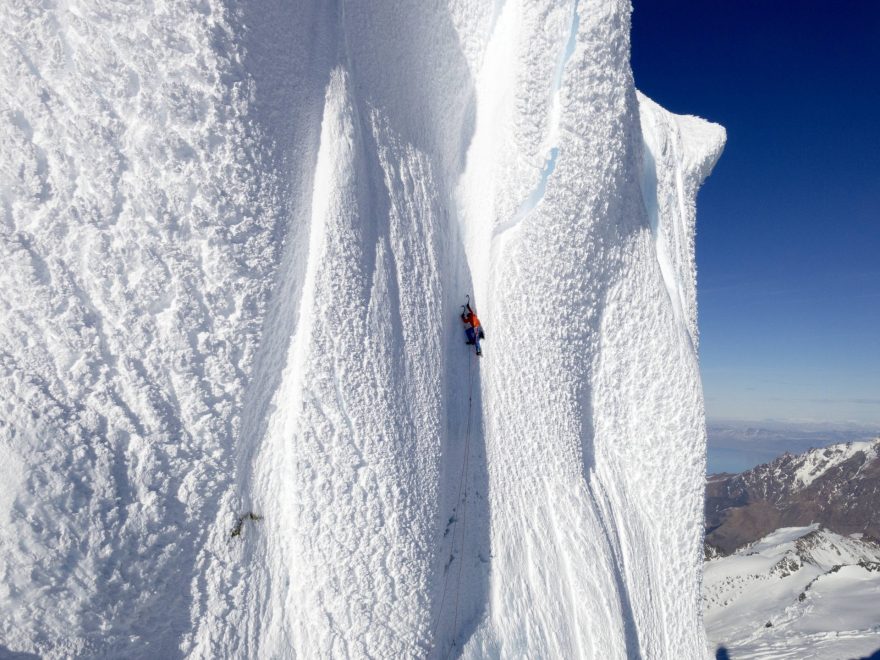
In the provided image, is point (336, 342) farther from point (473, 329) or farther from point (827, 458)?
point (827, 458)

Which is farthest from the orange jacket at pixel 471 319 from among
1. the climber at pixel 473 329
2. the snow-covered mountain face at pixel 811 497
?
the snow-covered mountain face at pixel 811 497

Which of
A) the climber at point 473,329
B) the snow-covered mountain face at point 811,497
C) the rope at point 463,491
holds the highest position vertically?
the climber at point 473,329

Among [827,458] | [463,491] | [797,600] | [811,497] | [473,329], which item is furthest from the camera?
[827,458]

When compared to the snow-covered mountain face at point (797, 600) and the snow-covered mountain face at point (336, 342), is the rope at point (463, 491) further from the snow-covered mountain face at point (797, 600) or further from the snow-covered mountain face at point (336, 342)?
the snow-covered mountain face at point (797, 600)

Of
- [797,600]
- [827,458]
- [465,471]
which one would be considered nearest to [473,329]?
[465,471]

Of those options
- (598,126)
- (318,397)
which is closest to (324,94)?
(318,397)

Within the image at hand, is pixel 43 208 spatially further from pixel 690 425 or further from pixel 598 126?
pixel 690 425
